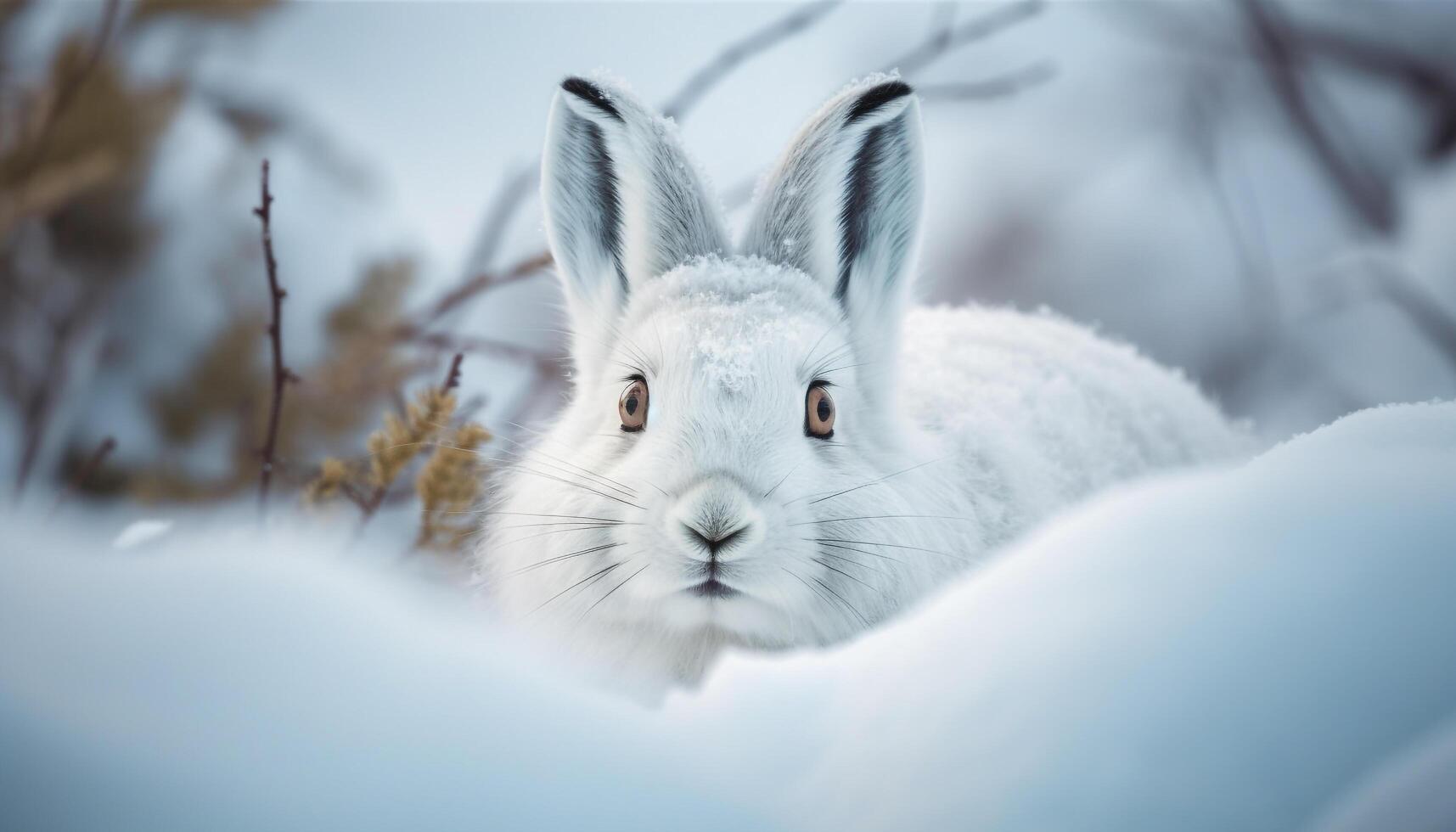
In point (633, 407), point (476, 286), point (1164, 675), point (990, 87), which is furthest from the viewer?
point (990, 87)

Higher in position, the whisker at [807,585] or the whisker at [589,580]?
the whisker at [589,580]

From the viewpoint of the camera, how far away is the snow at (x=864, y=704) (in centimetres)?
56

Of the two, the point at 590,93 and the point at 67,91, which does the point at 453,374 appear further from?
the point at 67,91

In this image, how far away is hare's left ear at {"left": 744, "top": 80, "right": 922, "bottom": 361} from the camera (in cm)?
110

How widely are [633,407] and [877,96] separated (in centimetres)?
42

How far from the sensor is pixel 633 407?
1060 mm

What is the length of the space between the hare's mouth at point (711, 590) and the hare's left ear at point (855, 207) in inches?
15.7

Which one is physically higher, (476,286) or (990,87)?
(990,87)

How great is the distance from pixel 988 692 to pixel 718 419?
0.42m

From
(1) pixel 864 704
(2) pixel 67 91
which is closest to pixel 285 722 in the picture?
(1) pixel 864 704

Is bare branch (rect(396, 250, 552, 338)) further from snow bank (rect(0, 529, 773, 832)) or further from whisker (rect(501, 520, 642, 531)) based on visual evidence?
snow bank (rect(0, 529, 773, 832))

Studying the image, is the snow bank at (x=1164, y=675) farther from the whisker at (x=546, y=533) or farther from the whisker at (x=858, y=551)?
the whisker at (x=546, y=533)

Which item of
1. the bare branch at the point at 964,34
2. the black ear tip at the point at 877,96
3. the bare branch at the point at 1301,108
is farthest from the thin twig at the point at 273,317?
the bare branch at the point at 1301,108

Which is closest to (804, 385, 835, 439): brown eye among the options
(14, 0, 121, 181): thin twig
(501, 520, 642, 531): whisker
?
(501, 520, 642, 531): whisker
